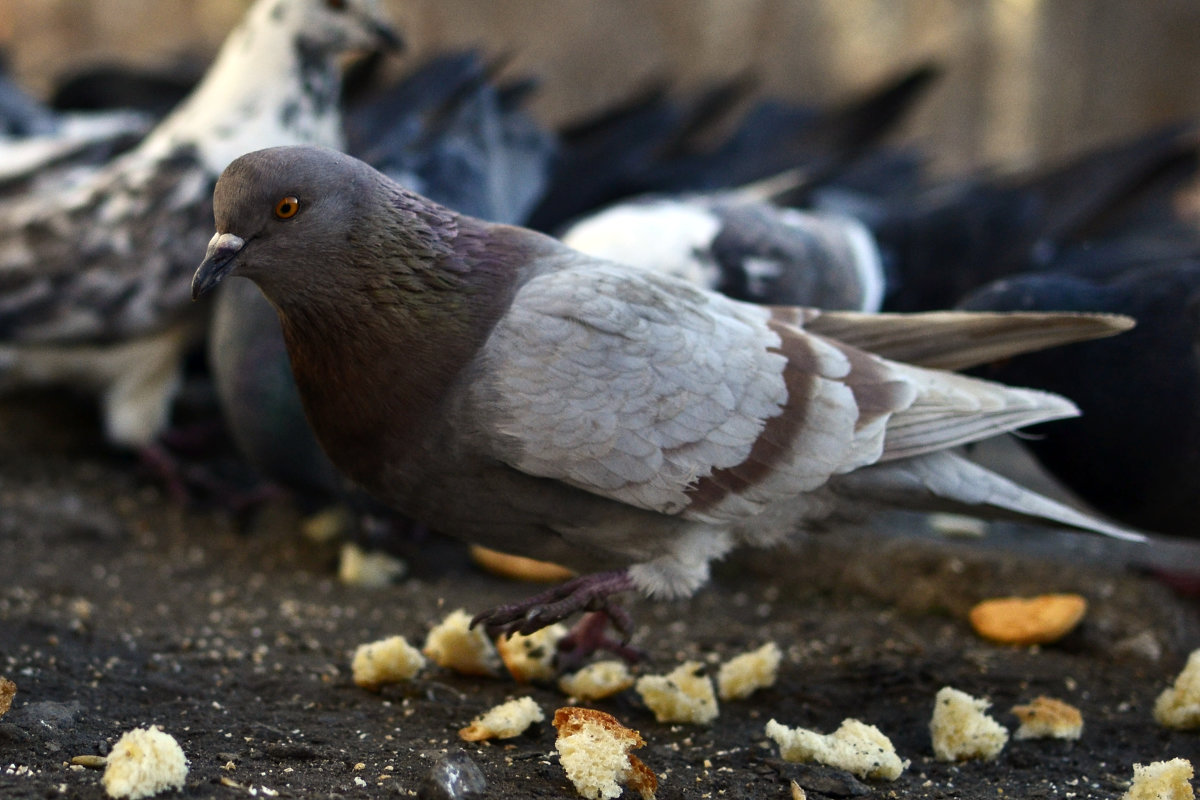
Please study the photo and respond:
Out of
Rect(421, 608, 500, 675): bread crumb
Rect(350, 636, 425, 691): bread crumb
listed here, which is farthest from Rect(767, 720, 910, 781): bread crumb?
Rect(350, 636, 425, 691): bread crumb

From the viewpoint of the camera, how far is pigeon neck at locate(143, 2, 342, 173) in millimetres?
5254

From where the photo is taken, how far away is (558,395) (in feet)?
9.39

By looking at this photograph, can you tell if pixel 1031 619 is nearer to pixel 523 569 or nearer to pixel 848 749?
pixel 848 749

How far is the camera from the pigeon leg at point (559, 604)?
290 cm

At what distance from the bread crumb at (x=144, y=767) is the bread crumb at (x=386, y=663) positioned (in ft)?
2.67

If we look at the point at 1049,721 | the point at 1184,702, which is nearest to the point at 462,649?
the point at 1049,721

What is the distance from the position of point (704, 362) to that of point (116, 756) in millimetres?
1556

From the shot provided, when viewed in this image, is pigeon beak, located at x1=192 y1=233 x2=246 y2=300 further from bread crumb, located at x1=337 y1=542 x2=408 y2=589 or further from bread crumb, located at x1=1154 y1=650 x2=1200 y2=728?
bread crumb, located at x1=1154 y1=650 x2=1200 y2=728

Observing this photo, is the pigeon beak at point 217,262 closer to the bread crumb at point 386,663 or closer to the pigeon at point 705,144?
the bread crumb at point 386,663

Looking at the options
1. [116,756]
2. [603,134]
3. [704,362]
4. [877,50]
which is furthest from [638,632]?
[877,50]

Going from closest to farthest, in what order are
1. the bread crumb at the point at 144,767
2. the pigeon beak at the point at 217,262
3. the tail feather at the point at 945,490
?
the bread crumb at the point at 144,767 → the pigeon beak at the point at 217,262 → the tail feather at the point at 945,490

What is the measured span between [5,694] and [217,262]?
1022 millimetres

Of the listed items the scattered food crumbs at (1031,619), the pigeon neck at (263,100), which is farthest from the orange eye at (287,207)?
the pigeon neck at (263,100)

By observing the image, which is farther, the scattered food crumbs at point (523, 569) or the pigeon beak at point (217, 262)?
the scattered food crumbs at point (523, 569)
